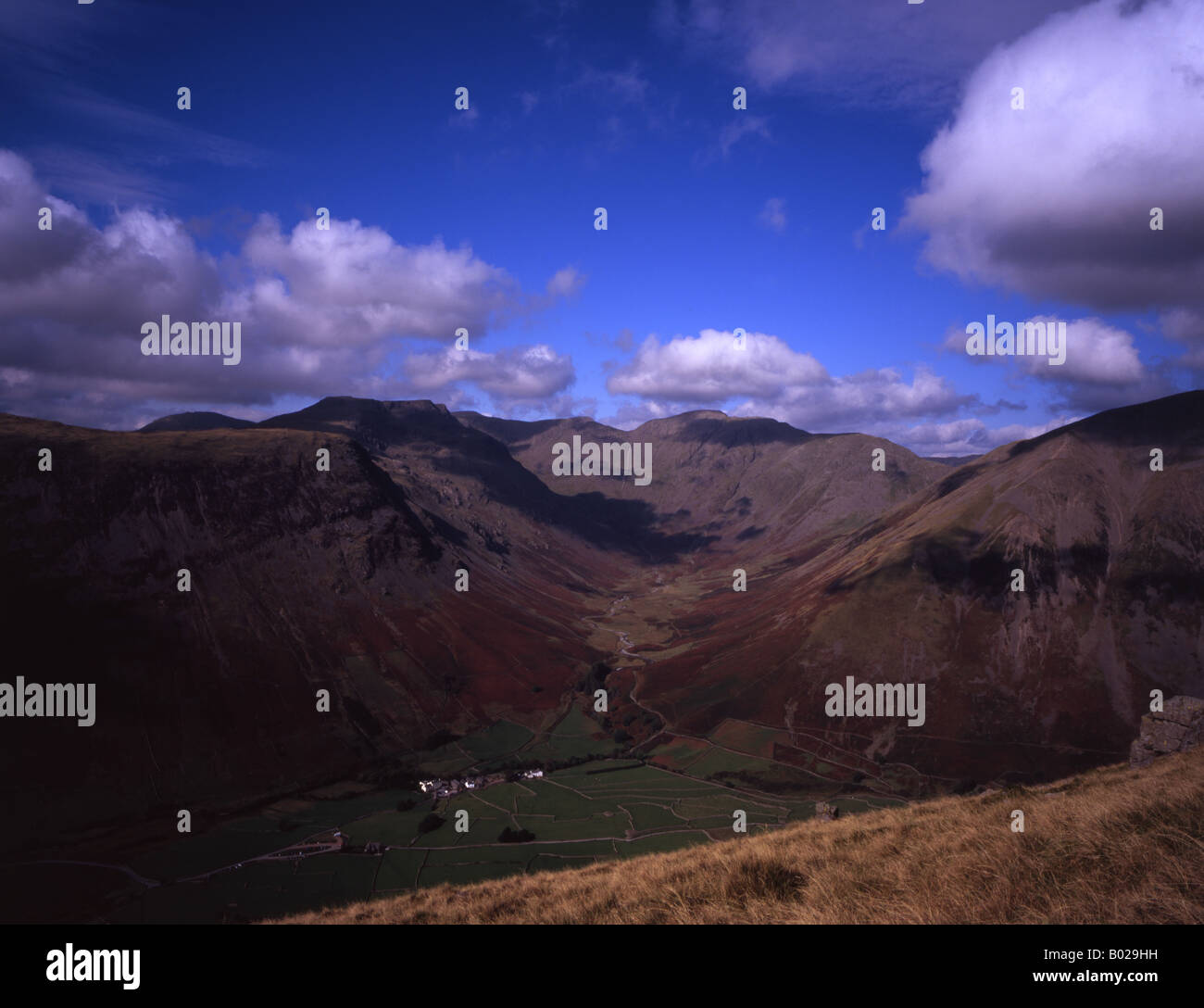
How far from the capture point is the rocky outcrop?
24438mm

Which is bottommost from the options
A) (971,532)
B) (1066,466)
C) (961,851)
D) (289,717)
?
(289,717)

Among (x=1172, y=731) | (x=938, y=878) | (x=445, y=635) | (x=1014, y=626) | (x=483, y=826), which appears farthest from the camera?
(x=445, y=635)

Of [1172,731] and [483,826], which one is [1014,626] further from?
[483,826]

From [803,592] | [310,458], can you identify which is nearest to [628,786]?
[803,592]

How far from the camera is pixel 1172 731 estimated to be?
25.1 metres

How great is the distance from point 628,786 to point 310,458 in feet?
322

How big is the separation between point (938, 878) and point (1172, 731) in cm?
2541

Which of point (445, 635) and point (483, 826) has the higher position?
point (445, 635)

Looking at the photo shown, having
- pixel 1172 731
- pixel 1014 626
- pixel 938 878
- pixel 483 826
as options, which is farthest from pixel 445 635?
pixel 938 878

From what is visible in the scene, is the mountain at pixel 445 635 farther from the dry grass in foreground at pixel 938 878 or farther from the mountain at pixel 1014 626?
the dry grass in foreground at pixel 938 878

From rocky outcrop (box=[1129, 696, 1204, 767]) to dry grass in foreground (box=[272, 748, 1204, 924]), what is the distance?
14818 millimetres

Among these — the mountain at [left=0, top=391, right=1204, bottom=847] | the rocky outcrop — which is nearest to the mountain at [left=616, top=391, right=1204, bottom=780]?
the mountain at [left=0, top=391, right=1204, bottom=847]
